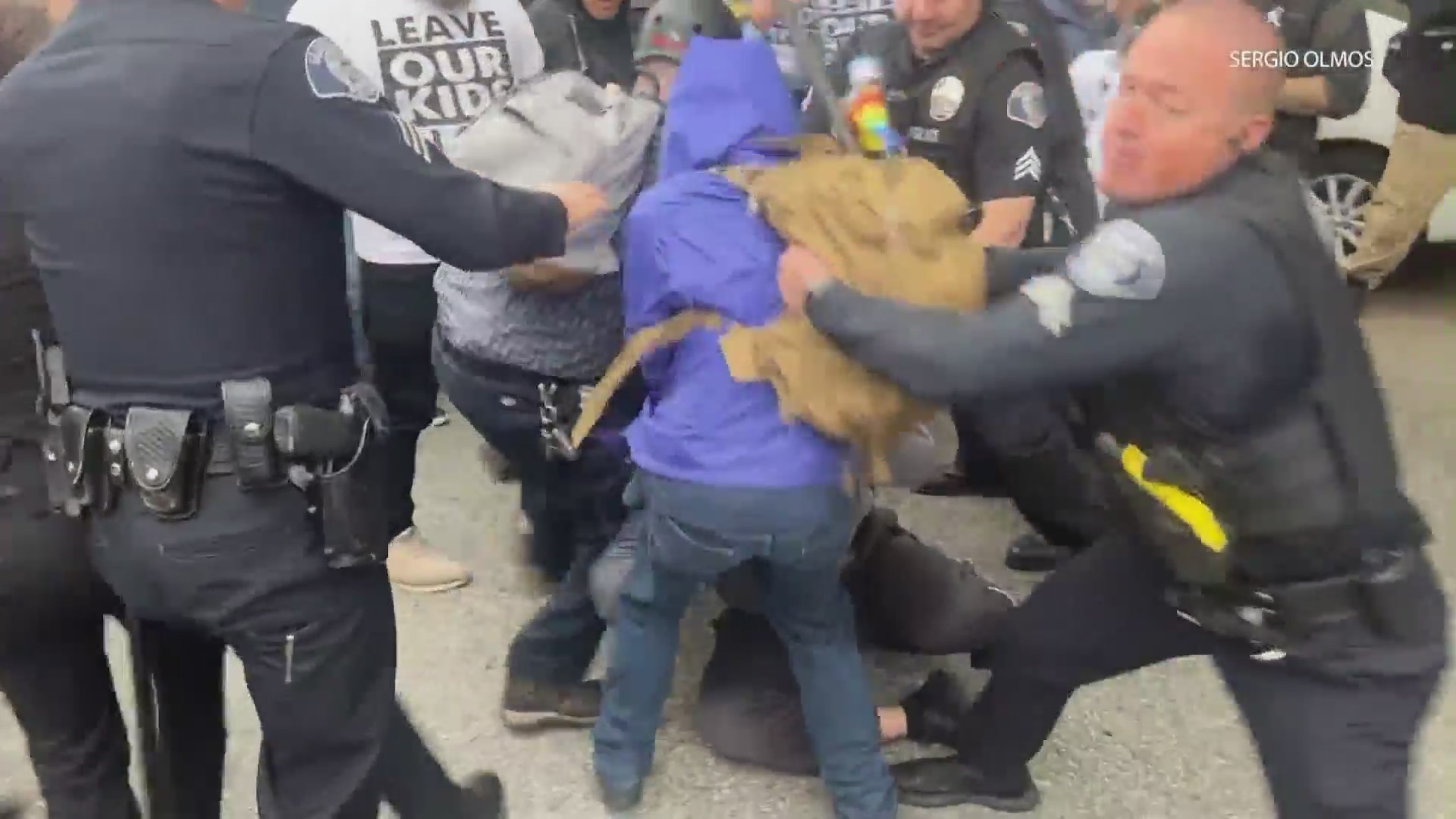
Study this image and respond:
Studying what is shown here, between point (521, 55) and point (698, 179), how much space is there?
115 centimetres

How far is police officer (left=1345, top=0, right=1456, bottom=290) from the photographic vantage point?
3.98 metres

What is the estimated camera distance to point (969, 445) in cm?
354

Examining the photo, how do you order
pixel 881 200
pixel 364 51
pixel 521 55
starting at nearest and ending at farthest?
1. pixel 881 200
2. pixel 364 51
3. pixel 521 55

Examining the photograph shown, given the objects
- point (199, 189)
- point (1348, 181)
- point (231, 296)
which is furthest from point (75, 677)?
point (1348, 181)

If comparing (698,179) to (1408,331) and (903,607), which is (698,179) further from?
(1408,331)

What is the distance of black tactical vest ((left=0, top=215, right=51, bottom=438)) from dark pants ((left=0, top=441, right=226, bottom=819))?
0.13 ft

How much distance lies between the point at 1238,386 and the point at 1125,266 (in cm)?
22

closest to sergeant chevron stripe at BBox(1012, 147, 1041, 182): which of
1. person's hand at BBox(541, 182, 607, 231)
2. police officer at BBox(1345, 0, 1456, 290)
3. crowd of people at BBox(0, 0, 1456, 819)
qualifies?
crowd of people at BBox(0, 0, 1456, 819)

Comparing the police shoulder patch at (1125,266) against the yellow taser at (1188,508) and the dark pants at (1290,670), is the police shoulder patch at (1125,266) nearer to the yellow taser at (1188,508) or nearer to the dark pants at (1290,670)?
the yellow taser at (1188,508)

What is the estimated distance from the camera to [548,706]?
270cm

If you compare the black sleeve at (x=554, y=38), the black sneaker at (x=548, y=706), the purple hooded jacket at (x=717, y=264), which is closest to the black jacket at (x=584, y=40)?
the black sleeve at (x=554, y=38)

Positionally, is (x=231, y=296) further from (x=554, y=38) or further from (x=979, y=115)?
(x=554, y=38)

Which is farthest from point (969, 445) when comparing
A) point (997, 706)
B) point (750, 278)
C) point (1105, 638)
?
point (750, 278)

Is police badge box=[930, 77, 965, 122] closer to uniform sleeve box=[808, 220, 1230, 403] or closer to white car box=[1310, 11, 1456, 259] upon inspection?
uniform sleeve box=[808, 220, 1230, 403]
